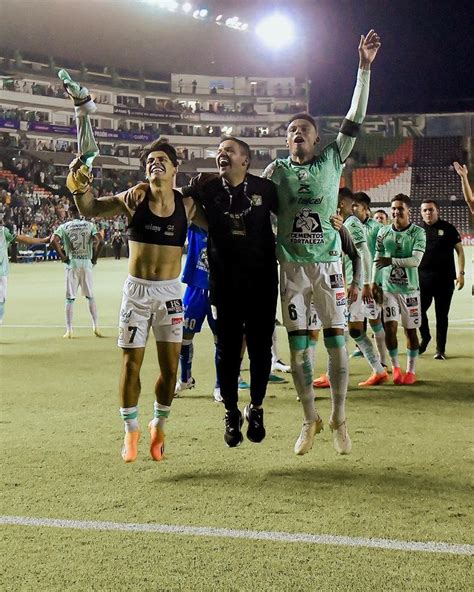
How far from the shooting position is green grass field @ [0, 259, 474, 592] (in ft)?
12.3

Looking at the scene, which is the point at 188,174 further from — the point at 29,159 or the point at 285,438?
the point at 285,438

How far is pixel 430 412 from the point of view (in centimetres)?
761

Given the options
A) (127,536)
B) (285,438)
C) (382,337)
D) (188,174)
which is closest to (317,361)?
(382,337)

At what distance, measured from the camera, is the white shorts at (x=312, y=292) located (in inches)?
237

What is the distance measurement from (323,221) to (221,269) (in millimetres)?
896

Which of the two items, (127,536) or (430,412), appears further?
(430,412)

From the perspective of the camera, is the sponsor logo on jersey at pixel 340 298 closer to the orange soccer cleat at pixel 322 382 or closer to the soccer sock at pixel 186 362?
the soccer sock at pixel 186 362

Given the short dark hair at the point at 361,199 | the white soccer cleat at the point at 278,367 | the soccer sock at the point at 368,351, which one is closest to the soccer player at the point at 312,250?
the soccer sock at the point at 368,351

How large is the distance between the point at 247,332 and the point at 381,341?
14.8ft

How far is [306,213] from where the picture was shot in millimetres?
5965

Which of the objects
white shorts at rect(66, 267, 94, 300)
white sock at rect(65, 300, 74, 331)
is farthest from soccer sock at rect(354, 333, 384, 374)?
white shorts at rect(66, 267, 94, 300)

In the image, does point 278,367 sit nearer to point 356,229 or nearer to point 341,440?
point 356,229

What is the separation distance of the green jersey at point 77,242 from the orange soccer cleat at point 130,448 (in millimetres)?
9142

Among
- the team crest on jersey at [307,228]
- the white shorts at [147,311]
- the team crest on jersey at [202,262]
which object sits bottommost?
the white shorts at [147,311]
